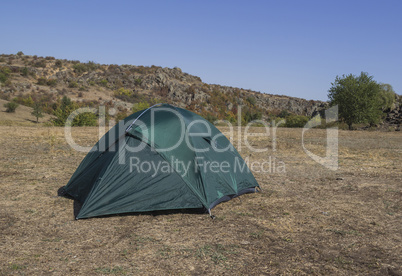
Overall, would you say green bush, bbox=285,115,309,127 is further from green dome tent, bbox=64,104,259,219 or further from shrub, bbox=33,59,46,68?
shrub, bbox=33,59,46,68

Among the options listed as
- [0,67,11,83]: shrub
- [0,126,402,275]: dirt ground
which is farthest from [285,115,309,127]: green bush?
[0,67,11,83]: shrub

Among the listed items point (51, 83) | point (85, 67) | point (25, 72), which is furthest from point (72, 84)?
point (85, 67)

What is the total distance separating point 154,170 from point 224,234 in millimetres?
2027

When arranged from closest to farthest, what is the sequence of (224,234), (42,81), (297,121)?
(224,234) < (297,121) < (42,81)

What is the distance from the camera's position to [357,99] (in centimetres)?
3212

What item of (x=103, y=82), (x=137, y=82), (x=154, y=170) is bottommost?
(x=154, y=170)

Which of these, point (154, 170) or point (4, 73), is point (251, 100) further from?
point (154, 170)

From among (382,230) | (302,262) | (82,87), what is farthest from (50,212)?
(82,87)

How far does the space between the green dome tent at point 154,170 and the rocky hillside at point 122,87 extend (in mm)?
37434

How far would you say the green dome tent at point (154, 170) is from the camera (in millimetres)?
6691

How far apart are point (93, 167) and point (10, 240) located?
2.41m

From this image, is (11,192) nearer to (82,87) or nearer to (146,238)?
(146,238)

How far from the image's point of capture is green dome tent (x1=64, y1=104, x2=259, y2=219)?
669 cm

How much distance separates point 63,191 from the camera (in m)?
8.03
